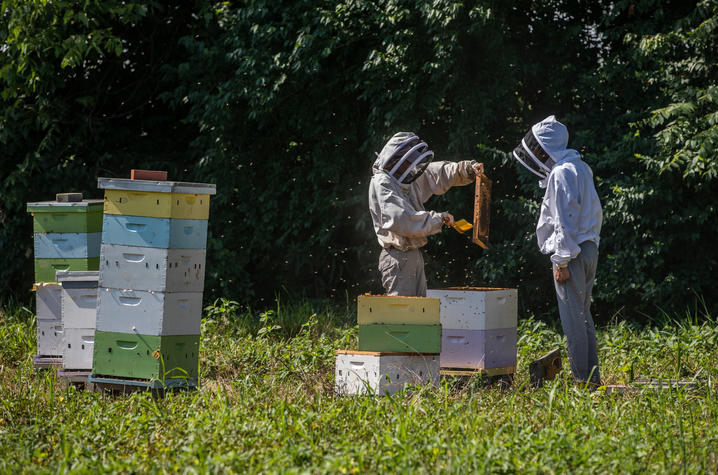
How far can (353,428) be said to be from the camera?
4371mm

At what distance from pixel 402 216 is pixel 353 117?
4.38 m

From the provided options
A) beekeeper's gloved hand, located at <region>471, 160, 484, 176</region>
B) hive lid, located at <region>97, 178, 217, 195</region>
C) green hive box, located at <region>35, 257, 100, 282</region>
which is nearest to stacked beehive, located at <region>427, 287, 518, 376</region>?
beekeeper's gloved hand, located at <region>471, 160, 484, 176</region>

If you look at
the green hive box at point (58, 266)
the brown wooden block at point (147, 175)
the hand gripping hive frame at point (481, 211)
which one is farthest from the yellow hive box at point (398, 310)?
the green hive box at point (58, 266)

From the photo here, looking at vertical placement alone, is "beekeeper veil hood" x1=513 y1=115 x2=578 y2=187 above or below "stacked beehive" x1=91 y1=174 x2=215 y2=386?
above

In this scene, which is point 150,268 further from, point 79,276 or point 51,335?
point 51,335

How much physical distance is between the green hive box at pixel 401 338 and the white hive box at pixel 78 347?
214cm

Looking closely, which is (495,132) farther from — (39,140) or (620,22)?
(39,140)

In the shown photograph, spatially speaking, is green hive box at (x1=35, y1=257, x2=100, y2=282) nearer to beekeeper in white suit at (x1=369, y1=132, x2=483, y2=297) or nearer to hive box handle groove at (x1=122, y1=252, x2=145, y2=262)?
hive box handle groove at (x1=122, y1=252, x2=145, y2=262)

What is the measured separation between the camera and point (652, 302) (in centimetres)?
838

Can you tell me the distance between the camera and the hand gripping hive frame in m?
5.65

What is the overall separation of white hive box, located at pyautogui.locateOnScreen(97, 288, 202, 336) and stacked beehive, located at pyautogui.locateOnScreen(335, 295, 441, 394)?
1.15 m

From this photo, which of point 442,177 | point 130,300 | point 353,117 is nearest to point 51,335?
point 130,300

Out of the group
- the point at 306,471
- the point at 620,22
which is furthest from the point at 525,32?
the point at 306,471

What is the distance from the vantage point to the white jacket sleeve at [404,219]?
17.9 ft
